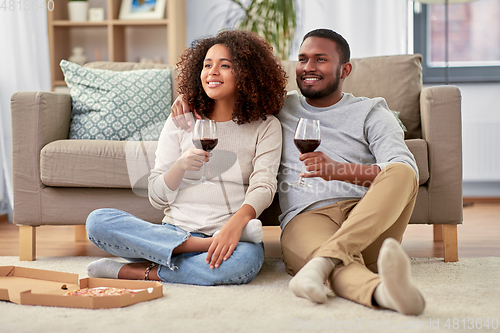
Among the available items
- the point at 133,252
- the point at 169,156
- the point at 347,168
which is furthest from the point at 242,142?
the point at 133,252

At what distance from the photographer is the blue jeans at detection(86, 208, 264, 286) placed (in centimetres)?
146

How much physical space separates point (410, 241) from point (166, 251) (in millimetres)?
1324

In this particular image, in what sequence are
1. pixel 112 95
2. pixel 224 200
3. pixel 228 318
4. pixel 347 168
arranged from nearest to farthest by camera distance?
1. pixel 228 318
2. pixel 347 168
3. pixel 224 200
4. pixel 112 95

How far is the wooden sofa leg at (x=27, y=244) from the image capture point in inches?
75.8

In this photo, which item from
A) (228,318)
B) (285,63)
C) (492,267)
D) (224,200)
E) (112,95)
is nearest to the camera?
(228,318)

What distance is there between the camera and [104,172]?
1.88 metres

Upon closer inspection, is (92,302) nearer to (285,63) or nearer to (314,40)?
(314,40)

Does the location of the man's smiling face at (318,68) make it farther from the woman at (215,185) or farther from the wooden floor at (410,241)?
the wooden floor at (410,241)

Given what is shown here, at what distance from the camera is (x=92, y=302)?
1213 millimetres

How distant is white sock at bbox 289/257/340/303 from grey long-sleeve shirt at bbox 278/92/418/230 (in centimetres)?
39

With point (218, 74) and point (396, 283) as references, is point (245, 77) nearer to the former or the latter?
point (218, 74)

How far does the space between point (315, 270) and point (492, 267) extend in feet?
2.86

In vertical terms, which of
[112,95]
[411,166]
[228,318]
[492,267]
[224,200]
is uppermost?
[112,95]

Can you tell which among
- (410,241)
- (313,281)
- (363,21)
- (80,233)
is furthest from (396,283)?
(363,21)
